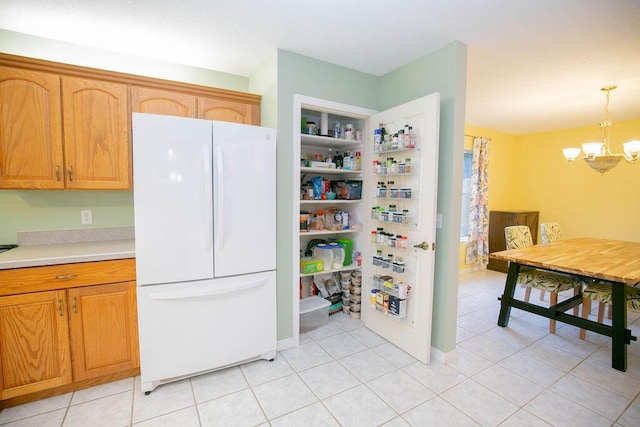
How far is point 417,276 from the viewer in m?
2.30

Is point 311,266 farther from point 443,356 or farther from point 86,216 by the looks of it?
point 86,216

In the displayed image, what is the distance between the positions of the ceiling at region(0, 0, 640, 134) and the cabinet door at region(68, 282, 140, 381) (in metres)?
1.79

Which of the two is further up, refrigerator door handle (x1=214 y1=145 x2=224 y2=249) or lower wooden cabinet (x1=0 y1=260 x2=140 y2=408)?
refrigerator door handle (x1=214 y1=145 x2=224 y2=249)

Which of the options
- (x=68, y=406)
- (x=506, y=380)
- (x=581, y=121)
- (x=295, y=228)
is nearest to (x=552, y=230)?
(x=581, y=121)

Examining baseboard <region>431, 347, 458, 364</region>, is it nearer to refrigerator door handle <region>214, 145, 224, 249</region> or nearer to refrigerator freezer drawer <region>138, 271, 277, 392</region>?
refrigerator freezer drawer <region>138, 271, 277, 392</region>

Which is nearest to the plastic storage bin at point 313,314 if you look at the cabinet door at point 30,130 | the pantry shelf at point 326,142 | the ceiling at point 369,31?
the pantry shelf at point 326,142

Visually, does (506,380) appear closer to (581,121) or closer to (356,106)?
(356,106)

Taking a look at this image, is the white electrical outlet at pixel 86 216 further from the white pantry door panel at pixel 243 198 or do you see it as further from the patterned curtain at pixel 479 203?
the patterned curtain at pixel 479 203

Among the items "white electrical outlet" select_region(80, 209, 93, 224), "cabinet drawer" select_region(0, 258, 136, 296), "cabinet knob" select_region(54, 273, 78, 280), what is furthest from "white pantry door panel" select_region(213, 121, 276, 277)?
"white electrical outlet" select_region(80, 209, 93, 224)

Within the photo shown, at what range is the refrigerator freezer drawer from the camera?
73.2 inches

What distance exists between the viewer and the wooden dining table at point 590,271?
2.23m

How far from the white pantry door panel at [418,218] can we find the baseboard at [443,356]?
5.5 inches

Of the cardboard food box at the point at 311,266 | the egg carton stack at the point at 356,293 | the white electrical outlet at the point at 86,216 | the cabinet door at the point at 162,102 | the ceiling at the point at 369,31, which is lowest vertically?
the egg carton stack at the point at 356,293

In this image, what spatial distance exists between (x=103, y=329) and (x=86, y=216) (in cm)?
96
